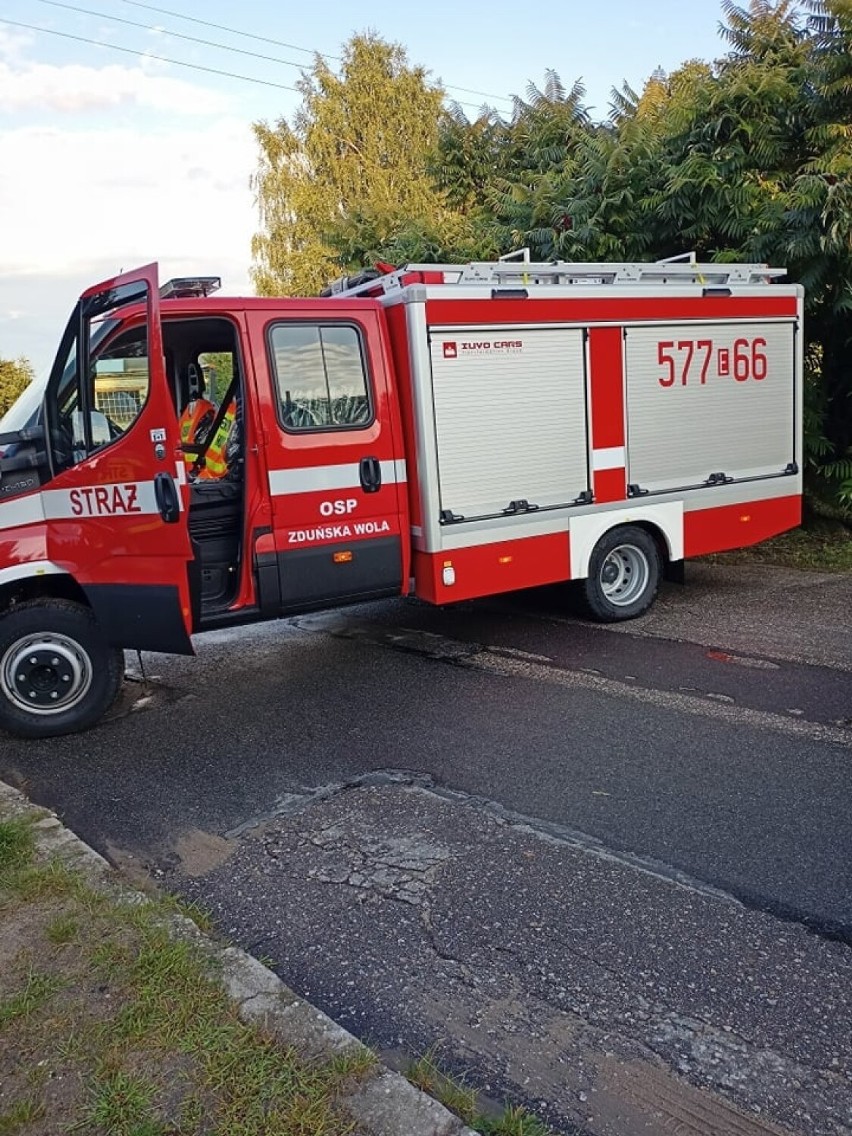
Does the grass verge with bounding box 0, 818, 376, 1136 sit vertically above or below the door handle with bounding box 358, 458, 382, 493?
below

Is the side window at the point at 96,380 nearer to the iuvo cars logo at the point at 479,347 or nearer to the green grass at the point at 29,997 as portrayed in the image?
the iuvo cars logo at the point at 479,347

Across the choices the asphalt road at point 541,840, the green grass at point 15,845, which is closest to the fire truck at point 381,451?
the asphalt road at point 541,840

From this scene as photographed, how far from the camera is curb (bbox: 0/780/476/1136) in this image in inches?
98.6

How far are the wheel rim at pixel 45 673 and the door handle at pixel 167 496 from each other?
107 centimetres

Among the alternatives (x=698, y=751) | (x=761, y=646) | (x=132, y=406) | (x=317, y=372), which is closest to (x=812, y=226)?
(x=761, y=646)

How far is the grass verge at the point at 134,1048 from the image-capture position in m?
2.56

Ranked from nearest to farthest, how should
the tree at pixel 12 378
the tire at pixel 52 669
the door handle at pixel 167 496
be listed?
the door handle at pixel 167 496 < the tire at pixel 52 669 < the tree at pixel 12 378

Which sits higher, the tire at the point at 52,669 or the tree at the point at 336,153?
the tree at the point at 336,153

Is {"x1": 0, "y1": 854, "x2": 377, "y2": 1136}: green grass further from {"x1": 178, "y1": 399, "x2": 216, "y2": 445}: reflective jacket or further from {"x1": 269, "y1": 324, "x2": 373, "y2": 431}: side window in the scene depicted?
{"x1": 178, "y1": 399, "x2": 216, "y2": 445}: reflective jacket

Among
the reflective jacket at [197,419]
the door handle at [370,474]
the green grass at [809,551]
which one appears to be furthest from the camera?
the green grass at [809,551]

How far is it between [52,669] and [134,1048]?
3385 mm

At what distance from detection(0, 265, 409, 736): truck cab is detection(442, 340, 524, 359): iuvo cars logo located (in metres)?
0.44

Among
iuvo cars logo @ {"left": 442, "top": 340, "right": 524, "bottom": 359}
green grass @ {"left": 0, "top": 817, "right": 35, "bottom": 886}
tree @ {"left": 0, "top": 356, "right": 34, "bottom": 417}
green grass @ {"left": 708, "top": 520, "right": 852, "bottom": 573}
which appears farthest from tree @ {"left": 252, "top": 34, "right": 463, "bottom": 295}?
green grass @ {"left": 0, "top": 817, "right": 35, "bottom": 886}

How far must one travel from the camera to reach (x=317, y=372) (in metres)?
6.24
